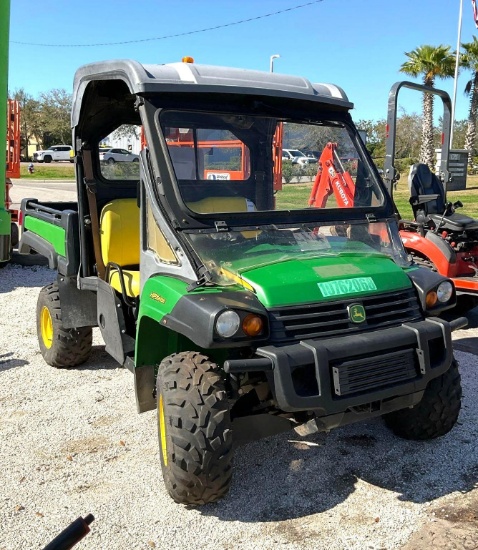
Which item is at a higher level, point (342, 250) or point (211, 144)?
point (211, 144)

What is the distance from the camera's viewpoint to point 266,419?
125 inches

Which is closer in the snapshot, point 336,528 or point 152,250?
point 336,528

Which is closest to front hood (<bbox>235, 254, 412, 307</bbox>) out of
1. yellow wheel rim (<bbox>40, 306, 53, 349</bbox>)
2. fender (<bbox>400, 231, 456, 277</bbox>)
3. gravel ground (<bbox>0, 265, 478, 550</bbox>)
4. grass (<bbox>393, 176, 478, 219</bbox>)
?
gravel ground (<bbox>0, 265, 478, 550</bbox>)

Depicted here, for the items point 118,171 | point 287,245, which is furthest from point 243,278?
point 118,171

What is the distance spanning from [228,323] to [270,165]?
1747mm

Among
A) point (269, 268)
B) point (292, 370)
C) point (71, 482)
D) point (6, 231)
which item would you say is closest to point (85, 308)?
point (71, 482)

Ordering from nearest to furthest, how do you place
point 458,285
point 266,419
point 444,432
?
1. point 266,419
2. point 444,432
3. point 458,285

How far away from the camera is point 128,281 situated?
4332 mm

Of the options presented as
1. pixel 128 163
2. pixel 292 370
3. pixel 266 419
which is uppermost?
pixel 128 163

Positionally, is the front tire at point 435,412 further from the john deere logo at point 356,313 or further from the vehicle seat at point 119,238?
the vehicle seat at point 119,238

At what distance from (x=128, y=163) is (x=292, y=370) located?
277 cm

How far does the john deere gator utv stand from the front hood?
0.01 m

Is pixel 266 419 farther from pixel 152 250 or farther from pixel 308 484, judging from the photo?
pixel 152 250

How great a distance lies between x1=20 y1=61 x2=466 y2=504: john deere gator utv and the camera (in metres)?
3.00
